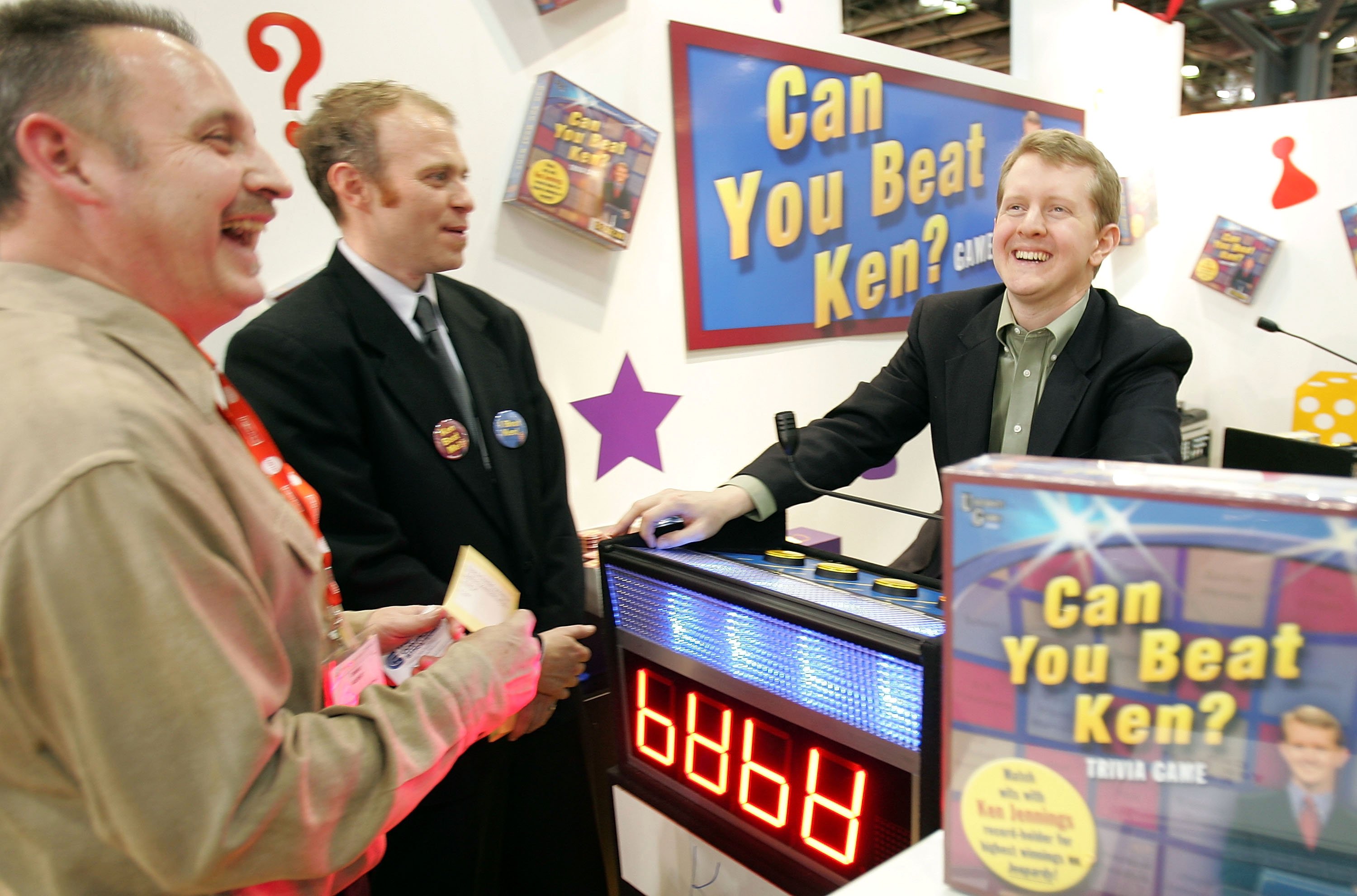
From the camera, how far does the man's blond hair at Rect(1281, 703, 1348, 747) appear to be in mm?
537

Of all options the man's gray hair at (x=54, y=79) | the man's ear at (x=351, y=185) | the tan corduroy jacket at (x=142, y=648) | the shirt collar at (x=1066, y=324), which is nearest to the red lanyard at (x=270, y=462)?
the tan corduroy jacket at (x=142, y=648)

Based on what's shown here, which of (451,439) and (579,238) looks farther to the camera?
(579,238)

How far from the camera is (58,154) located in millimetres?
769

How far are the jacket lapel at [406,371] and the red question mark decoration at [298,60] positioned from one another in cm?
55

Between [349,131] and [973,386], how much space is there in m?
1.31

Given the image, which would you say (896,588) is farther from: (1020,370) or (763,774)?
(1020,370)

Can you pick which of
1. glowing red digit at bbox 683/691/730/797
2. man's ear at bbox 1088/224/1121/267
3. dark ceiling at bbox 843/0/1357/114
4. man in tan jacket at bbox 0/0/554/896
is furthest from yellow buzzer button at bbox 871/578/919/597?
dark ceiling at bbox 843/0/1357/114

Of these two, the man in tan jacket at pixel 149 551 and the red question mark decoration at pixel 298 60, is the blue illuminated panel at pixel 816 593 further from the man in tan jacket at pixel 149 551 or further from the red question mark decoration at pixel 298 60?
the red question mark decoration at pixel 298 60

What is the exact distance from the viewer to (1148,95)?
5.18 metres

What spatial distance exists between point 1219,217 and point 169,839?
235 inches

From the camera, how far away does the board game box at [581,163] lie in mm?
2395

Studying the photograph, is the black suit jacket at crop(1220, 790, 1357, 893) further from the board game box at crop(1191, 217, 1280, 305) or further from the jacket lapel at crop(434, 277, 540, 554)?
the board game box at crop(1191, 217, 1280, 305)

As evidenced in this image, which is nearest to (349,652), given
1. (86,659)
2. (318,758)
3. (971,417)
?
(318,758)

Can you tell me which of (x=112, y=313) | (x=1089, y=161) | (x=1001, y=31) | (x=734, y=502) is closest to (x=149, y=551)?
(x=112, y=313)
